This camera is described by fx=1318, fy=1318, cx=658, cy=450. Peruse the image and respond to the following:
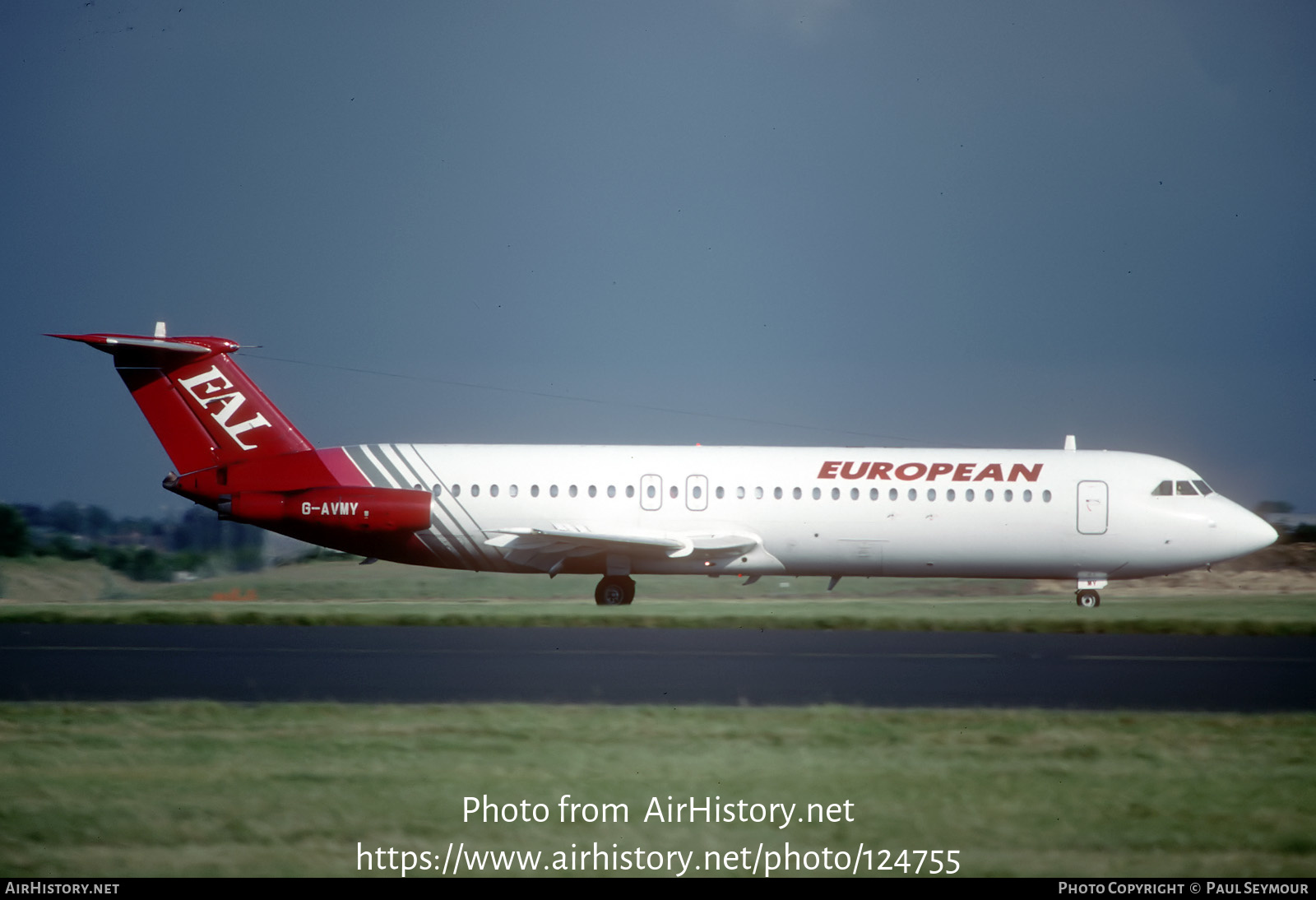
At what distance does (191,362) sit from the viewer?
83.4 ft

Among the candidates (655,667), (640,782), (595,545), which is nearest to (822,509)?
(595,545)

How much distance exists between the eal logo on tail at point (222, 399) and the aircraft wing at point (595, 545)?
16.6 feet

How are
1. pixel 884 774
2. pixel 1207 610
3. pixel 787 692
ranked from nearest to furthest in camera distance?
1. pixel 884 774
2. pixel 787 692
3. pixel 1207 610

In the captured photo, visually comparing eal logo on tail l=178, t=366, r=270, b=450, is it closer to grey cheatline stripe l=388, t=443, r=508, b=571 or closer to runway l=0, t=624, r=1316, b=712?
grey cheatline stripe l=388, t=443, r=508, b=571

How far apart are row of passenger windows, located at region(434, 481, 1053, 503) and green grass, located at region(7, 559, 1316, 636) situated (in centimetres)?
211

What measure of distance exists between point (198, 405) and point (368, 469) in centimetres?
351

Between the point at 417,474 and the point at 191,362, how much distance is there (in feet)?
15.9

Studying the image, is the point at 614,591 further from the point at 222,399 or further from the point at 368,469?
the point at 222,399

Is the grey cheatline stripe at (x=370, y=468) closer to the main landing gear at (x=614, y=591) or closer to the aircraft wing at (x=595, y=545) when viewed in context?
the aircraft wing at (x=595, y=545)

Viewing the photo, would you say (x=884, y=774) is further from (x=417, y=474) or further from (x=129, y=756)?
(x=417, y=474)

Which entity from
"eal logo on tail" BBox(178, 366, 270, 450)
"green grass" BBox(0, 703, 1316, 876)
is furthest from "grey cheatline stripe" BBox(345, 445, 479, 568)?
"green grass" BBox(0, 703, 1316, 876)

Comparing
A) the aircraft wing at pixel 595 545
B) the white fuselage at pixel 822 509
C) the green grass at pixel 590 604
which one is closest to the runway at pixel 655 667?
the green grass at pixel 590 604

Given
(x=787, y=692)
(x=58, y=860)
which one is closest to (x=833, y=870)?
(x=58, y=860)

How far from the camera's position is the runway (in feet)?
39.9
